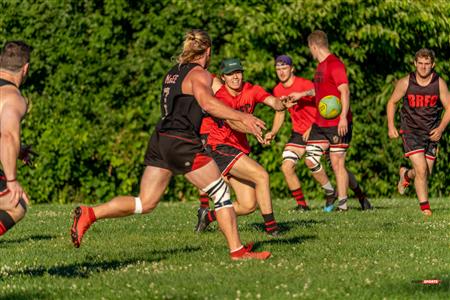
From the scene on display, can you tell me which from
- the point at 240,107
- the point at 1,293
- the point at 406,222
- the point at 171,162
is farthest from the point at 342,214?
the point at 1,293

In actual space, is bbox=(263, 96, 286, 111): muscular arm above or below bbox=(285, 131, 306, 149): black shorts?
above

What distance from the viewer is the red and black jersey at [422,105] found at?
1392cm

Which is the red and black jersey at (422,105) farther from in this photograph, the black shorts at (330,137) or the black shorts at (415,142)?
the black shorts at (330,137)

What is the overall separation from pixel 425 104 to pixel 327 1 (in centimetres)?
467

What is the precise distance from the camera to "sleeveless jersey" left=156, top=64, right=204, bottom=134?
927 cm

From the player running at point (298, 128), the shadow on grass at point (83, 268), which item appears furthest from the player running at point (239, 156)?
the player running at point (298, 128)

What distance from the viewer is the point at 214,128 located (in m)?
11.9

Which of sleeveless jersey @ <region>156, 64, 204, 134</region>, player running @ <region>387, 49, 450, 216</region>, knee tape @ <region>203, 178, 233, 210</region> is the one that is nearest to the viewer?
knee tape @ <region>203, 178, 233, 210</region>

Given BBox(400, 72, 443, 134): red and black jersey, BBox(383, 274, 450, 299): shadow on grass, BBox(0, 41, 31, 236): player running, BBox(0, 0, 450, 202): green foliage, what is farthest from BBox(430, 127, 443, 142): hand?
BBox(0, 41, 31, 236): player running

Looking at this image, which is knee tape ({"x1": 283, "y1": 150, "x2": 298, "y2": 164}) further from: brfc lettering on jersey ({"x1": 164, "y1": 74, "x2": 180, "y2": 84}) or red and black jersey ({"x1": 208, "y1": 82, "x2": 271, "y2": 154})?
brfc lettering on jersey ({"x1": 164, "y1": 74, "x2": 180, "y2": 84})

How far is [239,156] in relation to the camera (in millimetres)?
11438

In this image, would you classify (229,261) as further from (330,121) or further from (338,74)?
(330,121)

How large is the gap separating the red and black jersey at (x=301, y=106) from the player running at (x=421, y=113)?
1.50 m

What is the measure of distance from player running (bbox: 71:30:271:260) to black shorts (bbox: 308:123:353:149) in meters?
5.36
